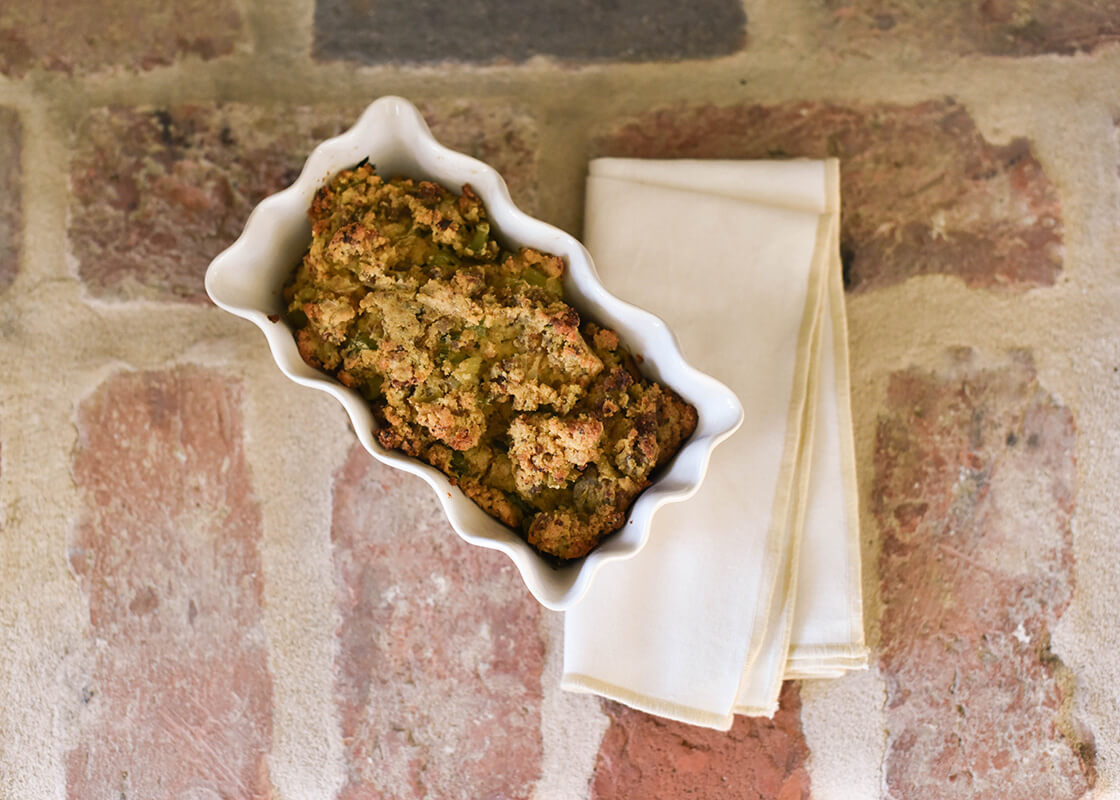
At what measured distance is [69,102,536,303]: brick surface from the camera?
1.12m

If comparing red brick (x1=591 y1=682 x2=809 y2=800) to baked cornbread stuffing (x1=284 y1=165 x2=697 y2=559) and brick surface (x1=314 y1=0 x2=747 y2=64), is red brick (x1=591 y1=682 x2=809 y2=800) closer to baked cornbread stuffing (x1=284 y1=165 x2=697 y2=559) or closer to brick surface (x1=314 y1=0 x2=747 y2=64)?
baked cornbread stuffing (x1=284 y1=165 x2=697 y2=559)

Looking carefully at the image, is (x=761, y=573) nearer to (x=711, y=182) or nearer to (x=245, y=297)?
(x=711, y=182)

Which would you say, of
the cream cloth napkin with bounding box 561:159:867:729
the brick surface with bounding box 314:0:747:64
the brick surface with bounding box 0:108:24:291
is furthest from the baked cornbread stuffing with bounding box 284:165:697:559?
the brick surface with bounding box 0:108:24:291

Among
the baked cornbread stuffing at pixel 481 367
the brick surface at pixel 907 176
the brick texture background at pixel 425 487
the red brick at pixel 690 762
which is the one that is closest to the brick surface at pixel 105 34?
the brick texture background at pixel 425 487

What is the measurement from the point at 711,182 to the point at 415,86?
1.39 ft

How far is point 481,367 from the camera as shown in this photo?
2.93 ft

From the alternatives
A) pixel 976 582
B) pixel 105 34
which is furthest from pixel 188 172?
pixel 976 582

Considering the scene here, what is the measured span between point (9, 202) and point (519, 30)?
73 cm

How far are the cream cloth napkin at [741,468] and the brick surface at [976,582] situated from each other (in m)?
0.12

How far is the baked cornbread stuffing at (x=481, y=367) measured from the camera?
87 cm

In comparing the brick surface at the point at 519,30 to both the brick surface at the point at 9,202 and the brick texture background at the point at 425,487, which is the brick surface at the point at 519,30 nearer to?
the brick texture background at the point at 425,487

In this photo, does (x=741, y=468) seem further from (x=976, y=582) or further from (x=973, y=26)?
(x=973, y=26)

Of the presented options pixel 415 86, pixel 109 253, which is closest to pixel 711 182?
pixel 415 86

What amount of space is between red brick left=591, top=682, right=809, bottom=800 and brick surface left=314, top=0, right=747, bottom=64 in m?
0.89
